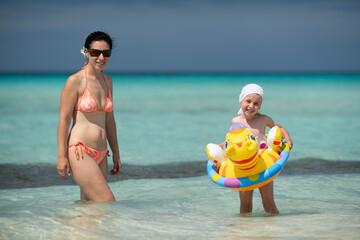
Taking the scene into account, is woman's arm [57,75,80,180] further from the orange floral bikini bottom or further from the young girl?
the young girl

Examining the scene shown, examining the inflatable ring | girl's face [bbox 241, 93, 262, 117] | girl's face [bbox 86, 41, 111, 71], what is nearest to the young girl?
girl's face [bbox 241, 93, 262, 117]

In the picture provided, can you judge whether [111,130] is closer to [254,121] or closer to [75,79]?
[75,79]

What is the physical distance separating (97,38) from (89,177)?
1.31m

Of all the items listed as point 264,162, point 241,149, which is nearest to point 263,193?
point 264,162

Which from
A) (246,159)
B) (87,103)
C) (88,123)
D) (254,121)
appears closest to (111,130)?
(88,123)

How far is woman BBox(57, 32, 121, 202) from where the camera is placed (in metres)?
4.19

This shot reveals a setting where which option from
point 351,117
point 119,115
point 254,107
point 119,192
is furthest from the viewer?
point 119,115

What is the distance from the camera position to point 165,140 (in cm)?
1068

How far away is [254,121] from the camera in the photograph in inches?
170

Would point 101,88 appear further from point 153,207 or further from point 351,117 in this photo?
point 351,117

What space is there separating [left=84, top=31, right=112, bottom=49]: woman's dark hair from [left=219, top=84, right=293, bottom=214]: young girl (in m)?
1.37

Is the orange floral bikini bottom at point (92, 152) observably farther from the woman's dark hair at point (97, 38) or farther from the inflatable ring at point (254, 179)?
the inflatable ring at point (254, 179)

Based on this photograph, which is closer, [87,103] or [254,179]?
[254,179]

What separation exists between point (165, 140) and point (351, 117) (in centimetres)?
784
